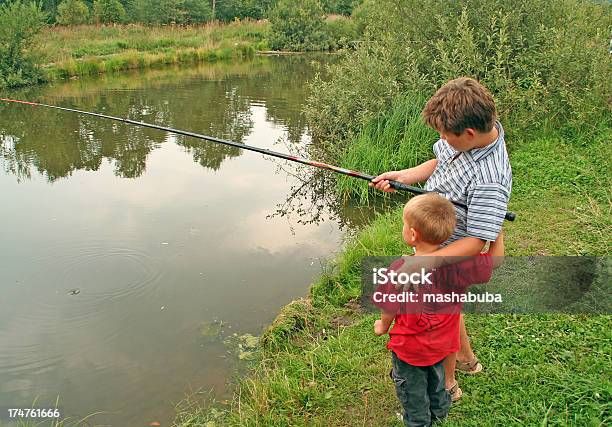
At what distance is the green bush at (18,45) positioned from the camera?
15805 millimetres

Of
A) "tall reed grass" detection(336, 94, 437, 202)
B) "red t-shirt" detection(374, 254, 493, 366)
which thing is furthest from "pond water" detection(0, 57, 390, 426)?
"red t-shirt" detection(374, 254, 493, 366)

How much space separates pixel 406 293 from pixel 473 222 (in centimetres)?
43

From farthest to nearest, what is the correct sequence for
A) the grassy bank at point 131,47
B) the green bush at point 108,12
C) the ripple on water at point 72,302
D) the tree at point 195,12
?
the tree at point 195,12 < the green bush at point 108,12 < the grassy bank at point 131,47 < the ripple on water at point 72,302

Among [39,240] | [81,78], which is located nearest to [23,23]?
[81,78]

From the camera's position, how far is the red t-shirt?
85.0 inches

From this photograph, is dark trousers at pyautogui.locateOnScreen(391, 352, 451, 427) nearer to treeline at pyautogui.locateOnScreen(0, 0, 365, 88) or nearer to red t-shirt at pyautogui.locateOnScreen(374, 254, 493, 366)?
red t-shirt at pyautogui.locateOnScreen(374, 254, 493, 366)

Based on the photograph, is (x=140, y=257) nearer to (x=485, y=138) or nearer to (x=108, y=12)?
(x=485, y=138)

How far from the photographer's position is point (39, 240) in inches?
229

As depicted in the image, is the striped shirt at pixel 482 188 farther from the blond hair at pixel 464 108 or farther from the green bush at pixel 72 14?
the green bush at pixel 72 14

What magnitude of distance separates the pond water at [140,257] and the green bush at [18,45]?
580 centimetres

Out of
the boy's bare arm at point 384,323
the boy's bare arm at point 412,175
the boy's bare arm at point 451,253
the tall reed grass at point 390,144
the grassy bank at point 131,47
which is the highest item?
the boy's bare arm at point 412,175

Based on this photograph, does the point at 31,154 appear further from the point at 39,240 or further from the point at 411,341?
the point at 411,341

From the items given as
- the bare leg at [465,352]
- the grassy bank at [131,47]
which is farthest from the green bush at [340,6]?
the bare leg at [465,352]

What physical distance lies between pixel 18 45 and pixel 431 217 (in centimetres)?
1778
